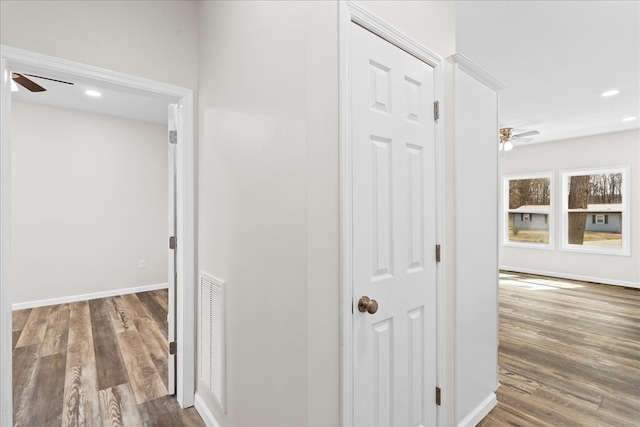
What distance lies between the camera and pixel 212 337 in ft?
6.12

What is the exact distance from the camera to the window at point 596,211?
5.45 metres

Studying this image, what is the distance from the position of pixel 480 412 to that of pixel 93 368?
303 cm

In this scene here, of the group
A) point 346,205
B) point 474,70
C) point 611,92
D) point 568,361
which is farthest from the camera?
point 611,92

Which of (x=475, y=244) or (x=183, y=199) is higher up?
(x=183, y=199)

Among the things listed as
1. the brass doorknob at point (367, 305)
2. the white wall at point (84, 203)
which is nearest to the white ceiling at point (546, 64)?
the white wall at point (84, 203)

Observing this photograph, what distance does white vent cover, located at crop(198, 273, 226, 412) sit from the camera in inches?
68.2

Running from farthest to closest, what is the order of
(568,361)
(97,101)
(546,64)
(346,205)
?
(97,101) < (546,64) < (568,361) < (346,205)

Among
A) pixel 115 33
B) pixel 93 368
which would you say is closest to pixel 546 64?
pixel 115 33

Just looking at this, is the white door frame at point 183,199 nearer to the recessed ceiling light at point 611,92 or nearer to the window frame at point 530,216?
the recessed ceiling light at point 611,92

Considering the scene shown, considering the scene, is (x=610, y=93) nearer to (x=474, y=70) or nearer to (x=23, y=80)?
(x=474, y=70)

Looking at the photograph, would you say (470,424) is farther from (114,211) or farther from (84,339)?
(114,211)

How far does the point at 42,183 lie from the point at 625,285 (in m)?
9.43

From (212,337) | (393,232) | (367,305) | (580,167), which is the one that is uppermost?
(580,167)

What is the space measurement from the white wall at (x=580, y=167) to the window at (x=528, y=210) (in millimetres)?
146
